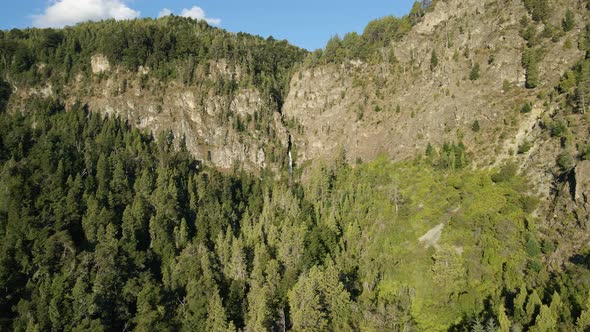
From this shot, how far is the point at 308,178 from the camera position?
5689 inches

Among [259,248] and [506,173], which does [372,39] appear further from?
[259,248]

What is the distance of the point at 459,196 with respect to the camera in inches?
3824

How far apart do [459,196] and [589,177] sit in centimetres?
2553

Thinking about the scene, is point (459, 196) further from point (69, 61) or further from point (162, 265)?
point (69, 61)

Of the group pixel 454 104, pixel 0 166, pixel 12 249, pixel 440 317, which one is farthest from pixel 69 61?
pixel 440 317

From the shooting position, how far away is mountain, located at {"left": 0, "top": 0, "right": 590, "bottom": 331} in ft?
270

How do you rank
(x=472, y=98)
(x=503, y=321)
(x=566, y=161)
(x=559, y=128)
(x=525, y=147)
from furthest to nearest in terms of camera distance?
(x=472, y=98) → (x=525, y=147) → (x=559, y=128) → (x=566, y=161) → (x=503, y=321)

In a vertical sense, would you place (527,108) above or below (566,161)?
above

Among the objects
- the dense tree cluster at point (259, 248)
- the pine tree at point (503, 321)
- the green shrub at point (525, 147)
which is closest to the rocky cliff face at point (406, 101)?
the green shrub at point (525, 147)

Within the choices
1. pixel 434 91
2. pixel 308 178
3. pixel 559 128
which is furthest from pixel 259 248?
pixel 559 128

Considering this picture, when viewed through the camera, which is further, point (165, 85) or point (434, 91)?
point (165, 85)

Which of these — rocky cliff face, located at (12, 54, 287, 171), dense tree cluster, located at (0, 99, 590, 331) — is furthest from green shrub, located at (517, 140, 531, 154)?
rocky cliff face, located at (12, 54, 287, 171)

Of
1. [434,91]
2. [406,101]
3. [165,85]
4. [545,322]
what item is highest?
[165,85]

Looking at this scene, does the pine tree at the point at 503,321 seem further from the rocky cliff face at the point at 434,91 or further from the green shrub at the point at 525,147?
the rocky cliff face at the point at 434,91
